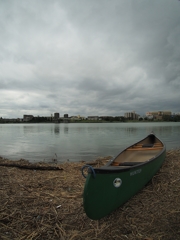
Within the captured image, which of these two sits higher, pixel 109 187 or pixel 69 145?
pixel 109 187

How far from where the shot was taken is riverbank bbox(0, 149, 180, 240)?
373cm

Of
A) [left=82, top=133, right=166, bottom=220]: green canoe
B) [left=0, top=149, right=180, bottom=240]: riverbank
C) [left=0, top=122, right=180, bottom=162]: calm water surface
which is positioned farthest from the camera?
[left=0, top=122, right=180, bottom=162]: calm water surface

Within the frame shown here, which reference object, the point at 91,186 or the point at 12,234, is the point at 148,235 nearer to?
the point at 91,186

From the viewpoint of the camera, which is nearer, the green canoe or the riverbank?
the riverbank

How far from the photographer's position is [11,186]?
6062mm

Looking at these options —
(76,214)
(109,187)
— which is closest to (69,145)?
(76,214)

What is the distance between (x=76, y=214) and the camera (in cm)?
445

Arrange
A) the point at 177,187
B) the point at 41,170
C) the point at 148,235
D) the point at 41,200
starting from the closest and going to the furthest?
the point at 148,235, the point at 41,200, the point at 177,187, the point at 41,170

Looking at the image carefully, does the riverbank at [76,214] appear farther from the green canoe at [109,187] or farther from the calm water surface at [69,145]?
the calm water surface at [69,145]

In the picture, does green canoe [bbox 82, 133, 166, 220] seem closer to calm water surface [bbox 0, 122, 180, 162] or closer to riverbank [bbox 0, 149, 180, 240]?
riverbank [bbox 0, 149, 180, 240]

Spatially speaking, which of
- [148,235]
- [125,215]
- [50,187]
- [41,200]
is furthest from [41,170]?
[148,235]

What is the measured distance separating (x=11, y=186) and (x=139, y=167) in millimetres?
4165

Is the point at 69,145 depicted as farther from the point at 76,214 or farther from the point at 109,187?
the point at 109,187

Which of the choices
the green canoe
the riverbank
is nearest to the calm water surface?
the riverbank
